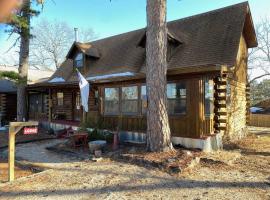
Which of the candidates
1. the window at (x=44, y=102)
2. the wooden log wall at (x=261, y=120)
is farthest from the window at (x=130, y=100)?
the wooden log wall at (x=261, y=120)

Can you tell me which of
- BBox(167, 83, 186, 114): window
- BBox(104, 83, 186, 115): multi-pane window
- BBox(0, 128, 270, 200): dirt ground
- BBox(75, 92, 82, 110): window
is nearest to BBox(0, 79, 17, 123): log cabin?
BBox(75, 92, 82, 110): window

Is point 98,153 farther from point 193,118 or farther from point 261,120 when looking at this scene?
point 261,120

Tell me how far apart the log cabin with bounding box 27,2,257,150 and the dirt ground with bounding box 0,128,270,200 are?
242 cm

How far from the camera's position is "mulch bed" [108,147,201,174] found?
7805 millimetres

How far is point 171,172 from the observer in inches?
300

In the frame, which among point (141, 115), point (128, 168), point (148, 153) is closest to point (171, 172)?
point (128, 168)

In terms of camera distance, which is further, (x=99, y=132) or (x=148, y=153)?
(x=99, y=132)

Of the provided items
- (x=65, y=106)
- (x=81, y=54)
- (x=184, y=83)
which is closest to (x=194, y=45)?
(x=184, y=83)

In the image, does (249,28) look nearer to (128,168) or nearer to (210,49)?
(210,49)

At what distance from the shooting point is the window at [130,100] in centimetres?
1291

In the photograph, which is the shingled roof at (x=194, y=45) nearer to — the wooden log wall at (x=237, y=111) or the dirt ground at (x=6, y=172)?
the wooden log wall at (x=237, y=111)

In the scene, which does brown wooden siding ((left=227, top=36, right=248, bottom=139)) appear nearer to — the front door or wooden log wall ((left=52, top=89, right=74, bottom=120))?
the front door

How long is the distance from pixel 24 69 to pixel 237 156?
13.0 metres

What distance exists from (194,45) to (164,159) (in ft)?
27.9
